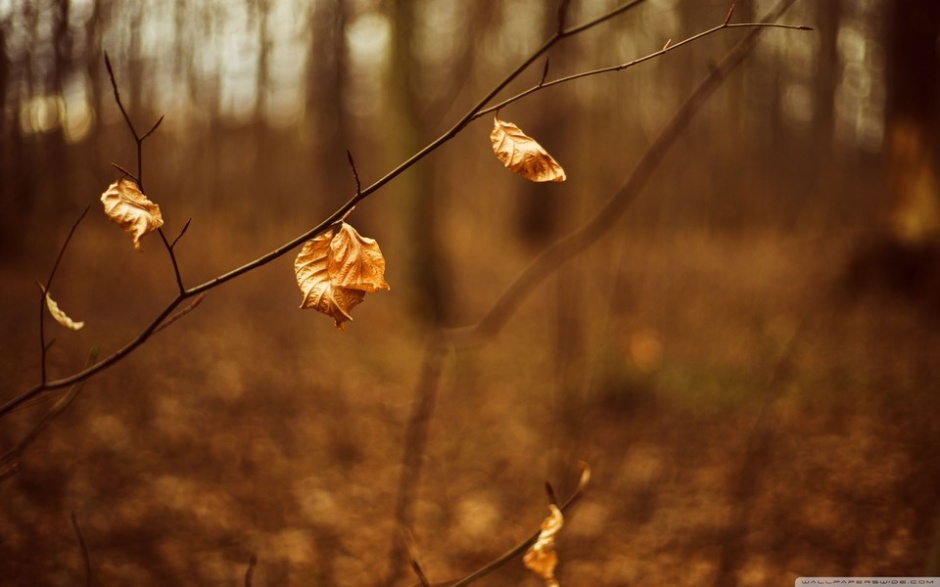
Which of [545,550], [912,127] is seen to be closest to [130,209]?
[545,550]

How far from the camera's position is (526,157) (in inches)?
36.9

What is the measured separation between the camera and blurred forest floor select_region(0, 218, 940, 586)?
3.03 m

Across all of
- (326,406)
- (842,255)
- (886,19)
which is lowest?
(326,406)

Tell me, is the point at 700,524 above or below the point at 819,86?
below

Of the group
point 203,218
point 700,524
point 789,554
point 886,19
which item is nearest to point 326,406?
point 700,524

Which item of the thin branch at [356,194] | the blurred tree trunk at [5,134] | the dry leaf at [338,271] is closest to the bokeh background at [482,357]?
the blurred tree trunk at [5,134]

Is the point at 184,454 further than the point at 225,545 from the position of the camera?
Yes

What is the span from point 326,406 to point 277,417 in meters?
0.55

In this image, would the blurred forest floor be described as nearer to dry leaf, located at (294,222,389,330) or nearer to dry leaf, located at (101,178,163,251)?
dry leaf, located at (294,222,389,330)

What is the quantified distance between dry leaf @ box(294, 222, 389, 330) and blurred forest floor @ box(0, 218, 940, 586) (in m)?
1.10

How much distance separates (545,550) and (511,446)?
3481 mm

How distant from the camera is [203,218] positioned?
11.2 meters

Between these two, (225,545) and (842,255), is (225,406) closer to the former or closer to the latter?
(225,545)

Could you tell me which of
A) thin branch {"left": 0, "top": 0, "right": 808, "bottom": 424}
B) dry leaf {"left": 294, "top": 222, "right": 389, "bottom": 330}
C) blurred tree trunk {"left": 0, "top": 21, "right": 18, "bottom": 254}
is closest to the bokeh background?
blurred tree trunk {"left": 0, "top": 21, "right": 18, "bottom": 254}
